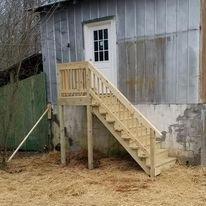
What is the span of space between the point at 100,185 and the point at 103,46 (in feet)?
13.3

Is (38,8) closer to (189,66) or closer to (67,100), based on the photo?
(67,100)

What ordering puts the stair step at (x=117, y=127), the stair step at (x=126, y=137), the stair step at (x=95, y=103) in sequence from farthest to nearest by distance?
the stair step at (x=95, y=103) → the stair step at (x=117, y=127) → the stair step at (x=126, y=137)

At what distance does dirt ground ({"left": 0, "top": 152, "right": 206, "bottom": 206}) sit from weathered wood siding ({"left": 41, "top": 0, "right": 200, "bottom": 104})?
5.83 ft

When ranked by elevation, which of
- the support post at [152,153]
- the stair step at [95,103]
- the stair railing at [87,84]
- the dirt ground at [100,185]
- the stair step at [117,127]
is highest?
the stair railing at [87,84]

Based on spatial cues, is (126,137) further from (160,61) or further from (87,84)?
(160,61)

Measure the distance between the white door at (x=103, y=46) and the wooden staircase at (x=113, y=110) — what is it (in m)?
0.72

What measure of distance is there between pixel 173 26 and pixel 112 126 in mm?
2685

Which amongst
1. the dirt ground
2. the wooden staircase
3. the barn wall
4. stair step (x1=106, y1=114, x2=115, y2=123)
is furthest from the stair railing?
the dirt ground

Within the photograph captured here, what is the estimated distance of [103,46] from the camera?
31.7 ft

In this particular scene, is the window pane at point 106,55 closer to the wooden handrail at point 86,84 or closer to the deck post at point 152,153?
the wooden handrail at point 86,84

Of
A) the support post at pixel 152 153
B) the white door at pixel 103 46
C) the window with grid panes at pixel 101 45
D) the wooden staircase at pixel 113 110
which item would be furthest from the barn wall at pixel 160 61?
the support post at pixel 152 153

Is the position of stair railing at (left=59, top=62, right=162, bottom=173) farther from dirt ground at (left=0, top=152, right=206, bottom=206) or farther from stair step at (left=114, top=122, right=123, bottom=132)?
dirt ground at (left=0, top=152, right=206, bottom=206)

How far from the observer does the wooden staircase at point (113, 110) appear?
7620 millimetres

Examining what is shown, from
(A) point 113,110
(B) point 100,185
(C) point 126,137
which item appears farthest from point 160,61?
(B) point 100,185
